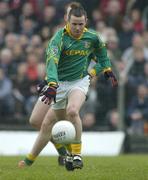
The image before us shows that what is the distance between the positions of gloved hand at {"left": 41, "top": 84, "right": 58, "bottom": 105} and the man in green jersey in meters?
0.09

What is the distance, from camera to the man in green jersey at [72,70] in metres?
10.9

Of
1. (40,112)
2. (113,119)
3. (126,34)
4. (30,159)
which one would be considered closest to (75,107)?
(40,112)

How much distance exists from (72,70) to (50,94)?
0.99 metres

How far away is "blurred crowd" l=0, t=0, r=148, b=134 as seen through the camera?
18.6 m

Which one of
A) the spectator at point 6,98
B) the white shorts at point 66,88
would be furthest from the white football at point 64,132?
the spectator at point 6,98

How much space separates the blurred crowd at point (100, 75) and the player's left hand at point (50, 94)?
7669 mm

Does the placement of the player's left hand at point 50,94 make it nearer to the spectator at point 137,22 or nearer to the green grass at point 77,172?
the green grass at point 77,172

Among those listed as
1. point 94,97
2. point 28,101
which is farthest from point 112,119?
point 28,101

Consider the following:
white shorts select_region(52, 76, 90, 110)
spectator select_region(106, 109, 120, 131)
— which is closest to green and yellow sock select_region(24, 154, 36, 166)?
white shorts select_region(52, 76, 90, 110)

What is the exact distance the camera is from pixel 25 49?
19.7 metres

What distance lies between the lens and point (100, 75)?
19.0m

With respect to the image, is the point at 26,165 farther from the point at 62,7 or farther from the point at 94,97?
the point at 62,7

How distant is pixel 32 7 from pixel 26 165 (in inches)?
386

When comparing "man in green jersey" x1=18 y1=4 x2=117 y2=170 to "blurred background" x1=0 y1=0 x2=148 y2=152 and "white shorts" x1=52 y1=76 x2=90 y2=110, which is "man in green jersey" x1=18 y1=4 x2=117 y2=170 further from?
"blurred background" x1=0 y1=0 x2=148 y2=152
